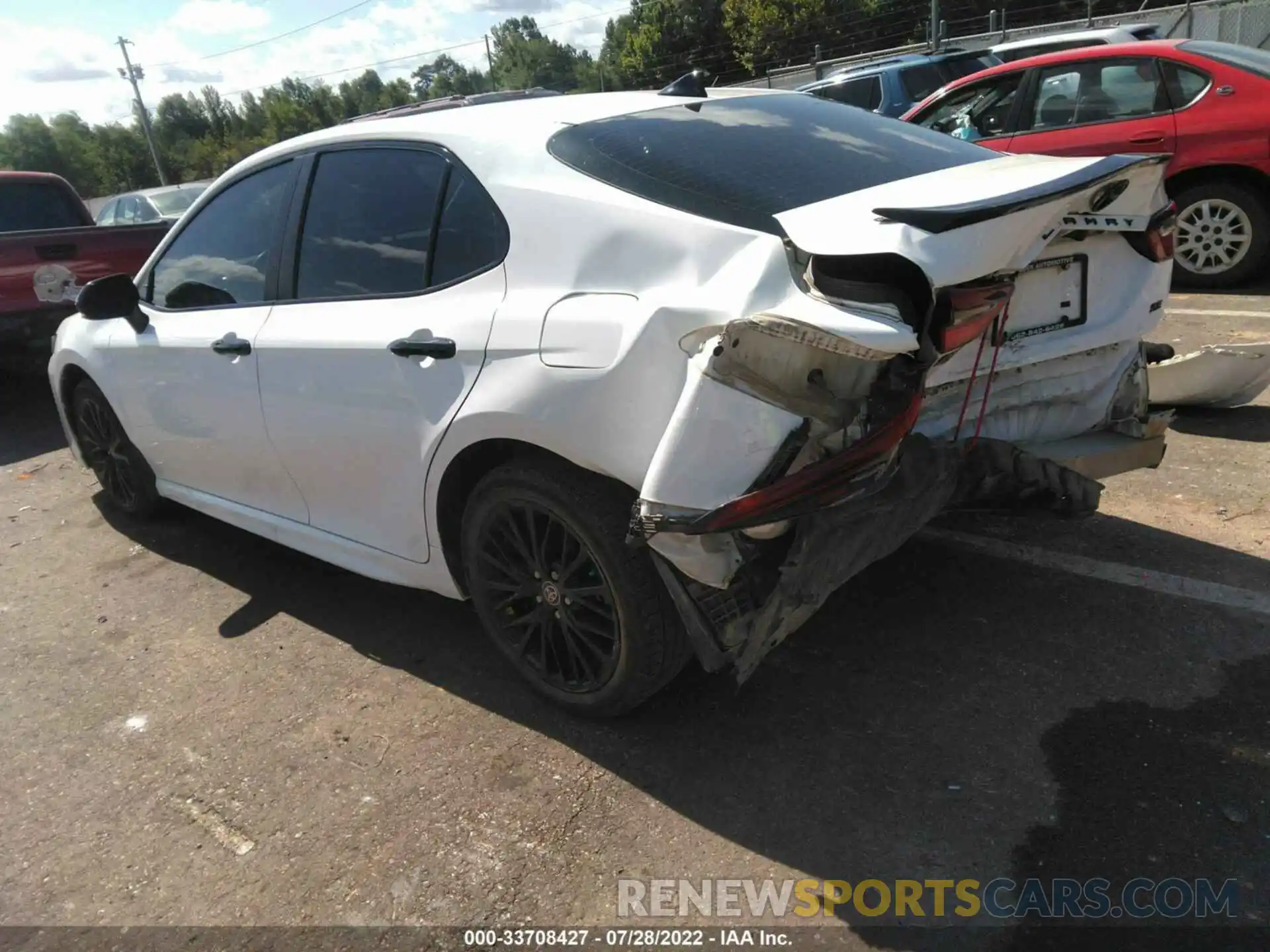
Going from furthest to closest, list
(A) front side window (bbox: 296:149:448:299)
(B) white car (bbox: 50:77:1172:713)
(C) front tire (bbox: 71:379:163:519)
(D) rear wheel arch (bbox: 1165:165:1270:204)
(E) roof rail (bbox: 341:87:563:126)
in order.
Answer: (D) rear wheel arch (bbox: 1165:165:1270:204) < (C) front tire (bbox: 71:379:163:519) < (E) roof rail (bbox: 341:87:563:126) < (A) front side window (bbox: 296:149:448:299) < (B) white car (bbox: 50:77:1172:713)

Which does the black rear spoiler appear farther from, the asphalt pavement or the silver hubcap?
the silver hubcap

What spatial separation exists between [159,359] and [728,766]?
2899mm

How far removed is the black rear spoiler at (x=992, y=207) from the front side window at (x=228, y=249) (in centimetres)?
236

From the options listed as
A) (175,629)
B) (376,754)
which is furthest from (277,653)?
(376,754)

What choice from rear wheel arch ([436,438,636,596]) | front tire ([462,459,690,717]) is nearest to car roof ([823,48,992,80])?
rear wheel arch ([436,438,636,596])

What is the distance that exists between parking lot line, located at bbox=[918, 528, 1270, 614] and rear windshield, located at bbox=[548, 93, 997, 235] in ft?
4.74

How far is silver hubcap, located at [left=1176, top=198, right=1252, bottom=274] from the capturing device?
657 cm

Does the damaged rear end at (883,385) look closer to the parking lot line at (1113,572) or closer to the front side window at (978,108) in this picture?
the parking lot line at (1113,572)

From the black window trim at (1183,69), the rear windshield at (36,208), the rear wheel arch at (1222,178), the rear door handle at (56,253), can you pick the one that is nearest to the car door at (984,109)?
the black window trim at (1183,69)

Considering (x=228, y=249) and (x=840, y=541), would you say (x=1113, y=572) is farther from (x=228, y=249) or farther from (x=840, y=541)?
(x=228, y=249)

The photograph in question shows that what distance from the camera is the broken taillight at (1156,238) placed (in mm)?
2891

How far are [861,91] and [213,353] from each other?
1059 cm

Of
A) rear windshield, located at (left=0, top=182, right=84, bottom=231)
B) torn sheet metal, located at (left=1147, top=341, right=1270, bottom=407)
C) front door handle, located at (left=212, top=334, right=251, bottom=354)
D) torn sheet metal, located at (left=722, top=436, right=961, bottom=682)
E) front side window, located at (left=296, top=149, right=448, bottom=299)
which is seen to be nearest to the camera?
torn sheet metal, located at (left=722, top=436, right=961, bottom=682)

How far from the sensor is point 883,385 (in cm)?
227
